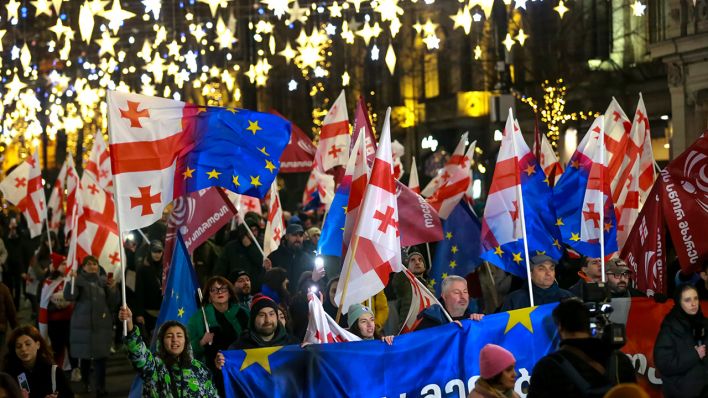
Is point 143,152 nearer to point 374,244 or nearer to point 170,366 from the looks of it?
point 374,244

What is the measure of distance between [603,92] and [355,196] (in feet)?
93.4

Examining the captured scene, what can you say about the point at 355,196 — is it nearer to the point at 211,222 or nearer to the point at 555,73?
the point at 211,222

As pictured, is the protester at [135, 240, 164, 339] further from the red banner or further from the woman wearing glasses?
the red banner

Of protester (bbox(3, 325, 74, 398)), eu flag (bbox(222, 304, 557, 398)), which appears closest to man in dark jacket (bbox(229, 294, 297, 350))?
eu flag (bbox(222, 304, 557, 398))

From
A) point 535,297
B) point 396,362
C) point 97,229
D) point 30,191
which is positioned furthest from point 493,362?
point 30,191

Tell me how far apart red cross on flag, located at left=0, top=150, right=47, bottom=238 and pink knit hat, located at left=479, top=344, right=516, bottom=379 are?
17.1 metres

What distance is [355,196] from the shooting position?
37.8 ft

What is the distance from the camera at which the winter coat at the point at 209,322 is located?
1103 centimetres

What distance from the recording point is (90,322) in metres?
16.3

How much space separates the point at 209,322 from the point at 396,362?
201 centimetres

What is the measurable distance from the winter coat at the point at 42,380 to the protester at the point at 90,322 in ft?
19.4

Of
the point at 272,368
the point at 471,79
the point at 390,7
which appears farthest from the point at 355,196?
the point at 471,79

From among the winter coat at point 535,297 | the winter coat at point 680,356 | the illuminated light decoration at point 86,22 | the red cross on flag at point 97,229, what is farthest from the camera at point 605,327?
the illuminated light decoration at point 86,22

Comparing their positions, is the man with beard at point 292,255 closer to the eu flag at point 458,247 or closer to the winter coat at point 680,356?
the eu flag at point 458,247
